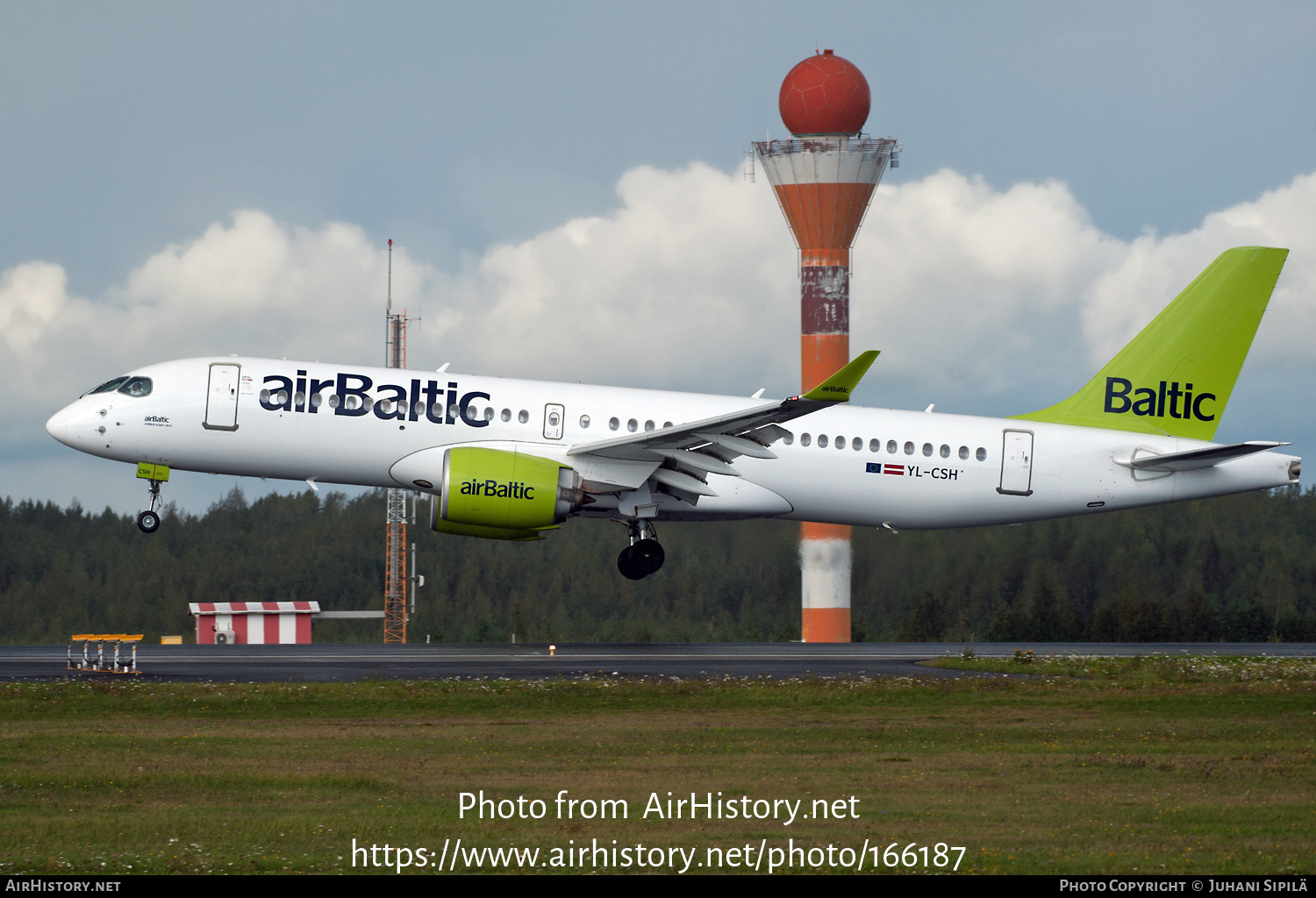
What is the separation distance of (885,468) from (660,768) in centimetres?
1646

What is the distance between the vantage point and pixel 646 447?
28.2m

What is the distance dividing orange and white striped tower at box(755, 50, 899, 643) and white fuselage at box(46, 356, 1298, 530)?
81.4ft

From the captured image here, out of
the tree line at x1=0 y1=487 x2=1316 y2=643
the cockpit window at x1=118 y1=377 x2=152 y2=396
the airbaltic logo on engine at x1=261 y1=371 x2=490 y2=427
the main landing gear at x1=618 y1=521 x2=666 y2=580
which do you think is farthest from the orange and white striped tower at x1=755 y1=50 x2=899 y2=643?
the cockpit window at x1=118 y1=377 x2=152 y2=396

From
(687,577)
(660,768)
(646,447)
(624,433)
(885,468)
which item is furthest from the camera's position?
(687,577)

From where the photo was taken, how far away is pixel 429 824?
1255 centimetres

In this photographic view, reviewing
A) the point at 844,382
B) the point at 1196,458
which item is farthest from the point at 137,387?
the point at 1196,458

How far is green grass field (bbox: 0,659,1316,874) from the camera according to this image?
11945 millimetres

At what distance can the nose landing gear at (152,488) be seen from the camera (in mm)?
28953

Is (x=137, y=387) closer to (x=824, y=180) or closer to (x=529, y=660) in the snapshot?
(x=529, y=660)

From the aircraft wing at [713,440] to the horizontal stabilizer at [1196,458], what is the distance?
867 cm

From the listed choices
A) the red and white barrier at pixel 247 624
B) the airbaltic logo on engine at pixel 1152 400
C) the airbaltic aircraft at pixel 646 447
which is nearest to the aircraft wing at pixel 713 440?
the airbaltic aircraft at pixel 646 447

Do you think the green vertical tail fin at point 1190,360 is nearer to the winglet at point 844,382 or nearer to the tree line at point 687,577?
the tree line at point 687,577

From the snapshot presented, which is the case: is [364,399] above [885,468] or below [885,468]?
above

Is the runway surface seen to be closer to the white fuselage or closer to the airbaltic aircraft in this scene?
the airbaltic aircraft
